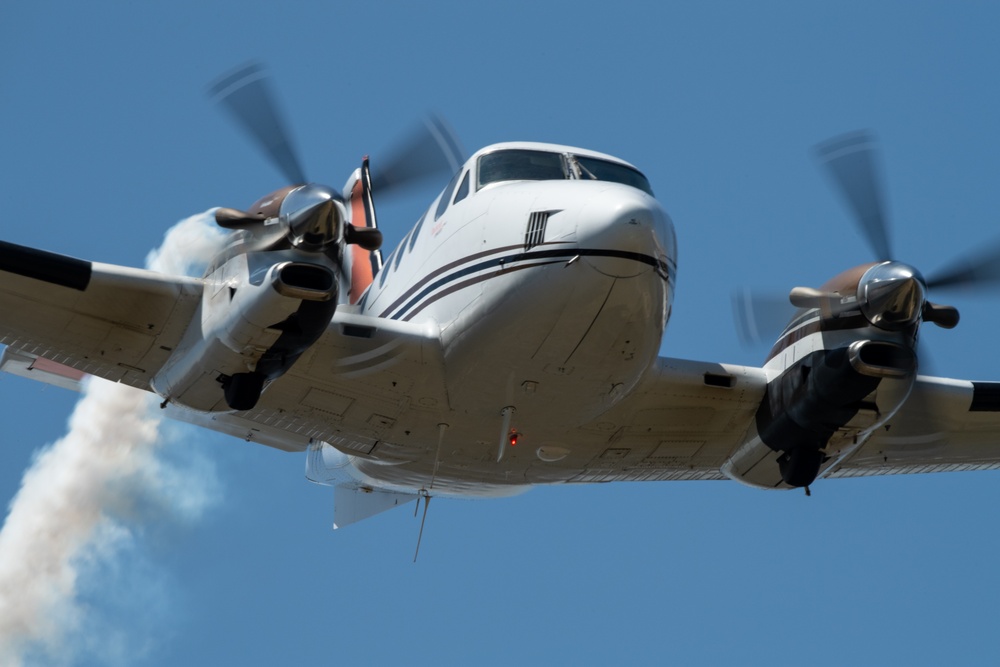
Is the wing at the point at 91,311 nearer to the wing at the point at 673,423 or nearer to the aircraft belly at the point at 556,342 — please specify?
the aircraft belly at the point at 556,342

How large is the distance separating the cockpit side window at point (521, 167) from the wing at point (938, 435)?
577 centimetres

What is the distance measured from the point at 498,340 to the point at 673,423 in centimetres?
374

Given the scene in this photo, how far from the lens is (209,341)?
1495 cm

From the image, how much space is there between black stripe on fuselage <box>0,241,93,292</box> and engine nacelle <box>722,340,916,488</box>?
8.35m

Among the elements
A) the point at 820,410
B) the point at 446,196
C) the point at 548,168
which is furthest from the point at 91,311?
the point at 820,410

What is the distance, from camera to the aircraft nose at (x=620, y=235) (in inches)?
551

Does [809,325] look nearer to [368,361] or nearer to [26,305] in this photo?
[368,361]

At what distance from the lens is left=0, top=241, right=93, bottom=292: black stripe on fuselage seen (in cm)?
1477

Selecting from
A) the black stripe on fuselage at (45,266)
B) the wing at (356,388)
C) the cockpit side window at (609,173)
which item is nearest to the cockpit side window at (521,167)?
the cockpit side window at (609,173)

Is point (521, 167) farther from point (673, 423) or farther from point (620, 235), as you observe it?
point (673, 423)

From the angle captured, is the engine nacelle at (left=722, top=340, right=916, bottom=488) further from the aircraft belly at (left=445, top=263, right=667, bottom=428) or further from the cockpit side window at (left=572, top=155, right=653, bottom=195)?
the cockpit side window at (left=572, top=155, right=653, bottom=195)

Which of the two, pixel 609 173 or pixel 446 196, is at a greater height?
pixel 609 173

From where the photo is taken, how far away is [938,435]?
18.7 m

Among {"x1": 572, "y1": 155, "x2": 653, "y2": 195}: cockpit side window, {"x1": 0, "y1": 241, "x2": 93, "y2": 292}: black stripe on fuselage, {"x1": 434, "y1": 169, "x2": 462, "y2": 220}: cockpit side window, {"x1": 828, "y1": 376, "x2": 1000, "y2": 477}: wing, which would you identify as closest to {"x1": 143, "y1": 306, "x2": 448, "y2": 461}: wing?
{"x1": 434, "y1": 169, "x2": 462, "y2": 220}: cockpit side window
